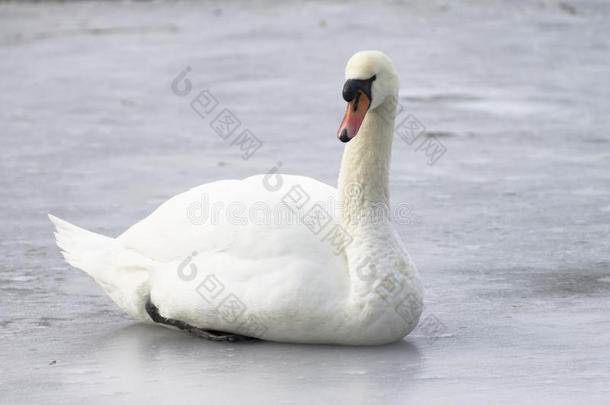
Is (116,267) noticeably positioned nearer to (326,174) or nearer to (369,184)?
(369,184)

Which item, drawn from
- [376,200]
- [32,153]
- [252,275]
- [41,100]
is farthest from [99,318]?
[41,100]

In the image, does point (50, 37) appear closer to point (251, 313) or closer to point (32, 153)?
point (32, 153)

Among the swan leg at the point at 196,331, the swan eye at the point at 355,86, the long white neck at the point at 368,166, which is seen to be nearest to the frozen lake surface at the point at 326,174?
the swan leg at the point at 196,331

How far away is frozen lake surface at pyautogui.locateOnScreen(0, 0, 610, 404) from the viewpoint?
554 cm

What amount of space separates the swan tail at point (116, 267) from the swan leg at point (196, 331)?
0.07 m

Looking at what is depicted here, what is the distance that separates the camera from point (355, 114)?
5.86 m

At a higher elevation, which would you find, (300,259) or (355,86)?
(355,86)

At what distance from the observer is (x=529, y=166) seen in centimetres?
1029
